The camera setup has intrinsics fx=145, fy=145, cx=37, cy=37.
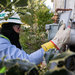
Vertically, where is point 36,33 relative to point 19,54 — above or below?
below

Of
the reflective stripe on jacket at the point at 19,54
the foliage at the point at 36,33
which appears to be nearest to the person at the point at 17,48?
the reflective stripe on jacket at the point at 19,54

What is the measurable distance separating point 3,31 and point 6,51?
555mm

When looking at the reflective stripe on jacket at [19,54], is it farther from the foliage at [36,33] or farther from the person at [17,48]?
the foliage at [36,33]

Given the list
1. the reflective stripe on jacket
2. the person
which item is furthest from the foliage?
the reflective stripe on jacket

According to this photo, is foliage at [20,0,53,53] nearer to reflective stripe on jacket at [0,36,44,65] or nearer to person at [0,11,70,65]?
person at [0,11,70,65]

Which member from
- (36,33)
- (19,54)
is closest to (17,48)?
(19,54)

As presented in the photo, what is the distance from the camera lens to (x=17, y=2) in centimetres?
94

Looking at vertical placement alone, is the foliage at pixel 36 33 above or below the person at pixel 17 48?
below

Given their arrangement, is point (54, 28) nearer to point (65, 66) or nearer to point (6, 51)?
point (6, 51)

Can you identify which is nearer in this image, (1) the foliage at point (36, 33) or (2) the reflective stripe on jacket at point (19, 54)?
(2) the reflective stripe on jacket at point (19, 54)

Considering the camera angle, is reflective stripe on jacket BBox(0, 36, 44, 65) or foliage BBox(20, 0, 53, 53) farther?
foliage BBox(20, 0, 53, 53)

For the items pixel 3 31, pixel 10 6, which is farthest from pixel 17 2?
pixel 3 31

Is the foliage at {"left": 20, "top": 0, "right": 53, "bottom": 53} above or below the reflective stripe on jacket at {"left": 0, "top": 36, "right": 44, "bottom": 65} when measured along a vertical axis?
below

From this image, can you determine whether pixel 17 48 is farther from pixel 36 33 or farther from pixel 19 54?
pixel 36 33
